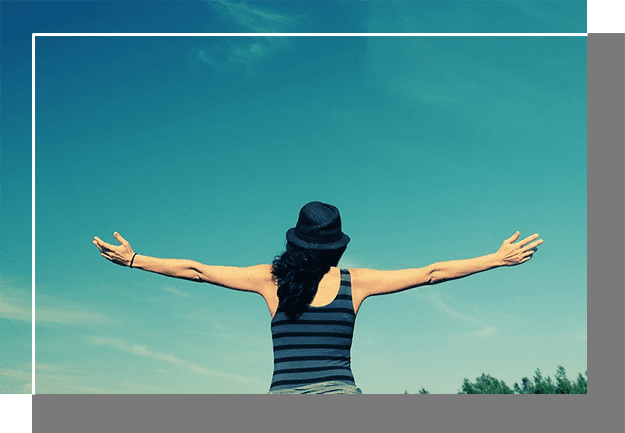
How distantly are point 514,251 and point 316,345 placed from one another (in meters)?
2.22

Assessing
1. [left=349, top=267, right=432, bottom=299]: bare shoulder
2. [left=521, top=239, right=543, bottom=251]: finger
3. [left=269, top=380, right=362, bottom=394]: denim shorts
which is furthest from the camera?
[left=521, top=239, right=543, bottom=251]: finger

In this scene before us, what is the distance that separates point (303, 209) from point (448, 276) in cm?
148

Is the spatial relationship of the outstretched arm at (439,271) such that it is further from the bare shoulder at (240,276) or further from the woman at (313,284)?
the bare shoulder at (240,276)

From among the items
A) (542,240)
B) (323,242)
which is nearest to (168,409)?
(323,242)

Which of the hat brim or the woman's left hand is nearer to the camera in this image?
the hat brim

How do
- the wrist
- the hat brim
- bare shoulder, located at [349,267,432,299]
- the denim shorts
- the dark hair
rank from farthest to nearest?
the wrist → the hat brim → bare shoulder, located at [349,267,432,299] → the dark hair → the denim shorts

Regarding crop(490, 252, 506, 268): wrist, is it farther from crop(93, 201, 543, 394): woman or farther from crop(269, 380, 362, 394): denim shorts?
crop(269, 380, 362, 394): denim shorts

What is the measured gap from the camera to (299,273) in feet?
18.1

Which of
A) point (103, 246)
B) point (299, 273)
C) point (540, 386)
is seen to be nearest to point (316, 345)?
point (299, 273)

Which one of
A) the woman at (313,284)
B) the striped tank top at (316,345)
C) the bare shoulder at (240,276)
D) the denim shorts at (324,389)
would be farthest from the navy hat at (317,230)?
the denim shorts at (324,389)

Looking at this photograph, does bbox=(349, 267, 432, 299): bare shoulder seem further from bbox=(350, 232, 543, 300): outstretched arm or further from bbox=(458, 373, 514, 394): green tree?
bbox=(458, 373, 514, 394): green tree

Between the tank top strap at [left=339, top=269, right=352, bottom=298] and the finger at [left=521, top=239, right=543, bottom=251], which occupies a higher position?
the finger at [left=521, top=239, right=543, bottom=251]

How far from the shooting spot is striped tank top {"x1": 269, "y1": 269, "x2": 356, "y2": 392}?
536 centimetres

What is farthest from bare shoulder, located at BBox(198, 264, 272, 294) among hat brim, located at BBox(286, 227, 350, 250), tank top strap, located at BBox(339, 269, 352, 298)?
tank top strap, located at BBox(339, 269, 352, 298)
